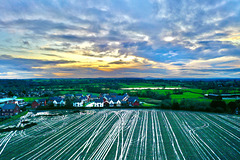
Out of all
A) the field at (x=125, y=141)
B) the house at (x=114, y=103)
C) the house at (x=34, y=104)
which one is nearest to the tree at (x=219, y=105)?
the field at (x=125, y=141)

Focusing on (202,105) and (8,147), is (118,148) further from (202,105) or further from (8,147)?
(202,105)

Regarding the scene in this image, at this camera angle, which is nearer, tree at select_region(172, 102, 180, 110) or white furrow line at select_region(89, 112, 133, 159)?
white furrow line at select_region(89, 112, 133, 159)

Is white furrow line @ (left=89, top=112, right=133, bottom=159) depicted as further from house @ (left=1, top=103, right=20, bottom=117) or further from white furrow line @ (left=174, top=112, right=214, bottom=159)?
house @ (left=1, top=103, right=20, bottom=117)

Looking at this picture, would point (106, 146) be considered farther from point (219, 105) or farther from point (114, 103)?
point (219, 105)

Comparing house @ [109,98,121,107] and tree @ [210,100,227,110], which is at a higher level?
tree @ [210,100,227,110]

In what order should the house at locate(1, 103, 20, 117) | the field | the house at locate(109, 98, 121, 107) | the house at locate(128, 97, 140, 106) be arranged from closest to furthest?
the field
the house at locate(1, 103, 20, 117)
the house at locate(128, 97, 140, 106)
the house at locate(109, 98, 121, 107)

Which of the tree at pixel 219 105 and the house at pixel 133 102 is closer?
the tree at pixel 219 105

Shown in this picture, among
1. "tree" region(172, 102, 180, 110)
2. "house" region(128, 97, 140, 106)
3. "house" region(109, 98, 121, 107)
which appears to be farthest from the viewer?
"house" region(109, 98, 121, 107)

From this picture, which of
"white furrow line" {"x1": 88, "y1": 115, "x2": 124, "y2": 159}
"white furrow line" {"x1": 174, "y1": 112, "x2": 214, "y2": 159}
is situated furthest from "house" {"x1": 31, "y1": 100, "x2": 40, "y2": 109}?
"white furrow line" {"x1": 174, "y1": 112, "x2": 214, "y2": 159}

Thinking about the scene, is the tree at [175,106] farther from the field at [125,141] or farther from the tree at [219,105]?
the field at [125,141]

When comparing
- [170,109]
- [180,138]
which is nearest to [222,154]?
[180,138]
